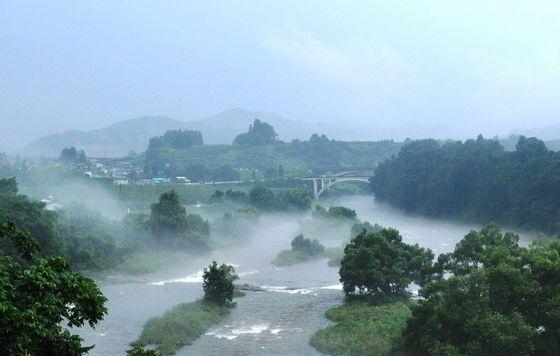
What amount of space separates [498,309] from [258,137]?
15733 centimetres

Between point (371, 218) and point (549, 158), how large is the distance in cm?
3009

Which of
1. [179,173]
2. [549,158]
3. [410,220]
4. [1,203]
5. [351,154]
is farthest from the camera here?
[351,154]

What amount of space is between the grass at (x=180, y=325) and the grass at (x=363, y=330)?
615 cm

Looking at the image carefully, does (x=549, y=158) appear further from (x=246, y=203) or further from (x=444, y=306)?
(x=444, y=306)

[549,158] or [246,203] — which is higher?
[549,158]

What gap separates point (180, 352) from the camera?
94.2 ft

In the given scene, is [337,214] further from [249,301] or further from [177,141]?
[177,141]

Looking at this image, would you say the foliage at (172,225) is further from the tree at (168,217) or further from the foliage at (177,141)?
the foliage at (177,141)

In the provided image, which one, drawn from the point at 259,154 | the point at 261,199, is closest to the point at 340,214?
the point at 261,199

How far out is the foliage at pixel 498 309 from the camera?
21.2 m

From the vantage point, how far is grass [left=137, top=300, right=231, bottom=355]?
1165 inches

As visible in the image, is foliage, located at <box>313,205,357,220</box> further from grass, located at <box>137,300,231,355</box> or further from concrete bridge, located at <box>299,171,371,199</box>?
grass, located at <box>137,300,231,355</box>

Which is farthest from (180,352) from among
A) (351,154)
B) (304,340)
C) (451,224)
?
(351,154)

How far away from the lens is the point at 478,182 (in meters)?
80.2
